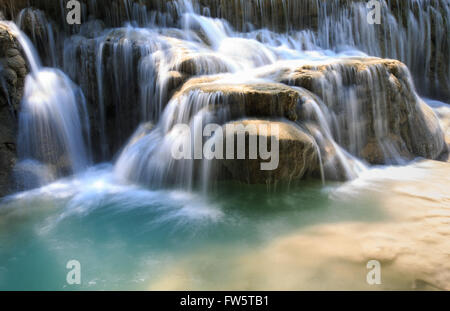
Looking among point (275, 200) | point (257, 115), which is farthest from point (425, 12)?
point (275, 200)

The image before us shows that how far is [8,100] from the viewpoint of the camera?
616cm

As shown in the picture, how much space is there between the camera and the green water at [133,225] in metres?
3.51

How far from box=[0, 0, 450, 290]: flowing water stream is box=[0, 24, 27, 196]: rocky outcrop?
19cm

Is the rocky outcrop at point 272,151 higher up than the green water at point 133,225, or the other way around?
the rocky outcrop at point 272,151

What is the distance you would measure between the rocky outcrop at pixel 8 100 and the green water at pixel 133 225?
0.66m

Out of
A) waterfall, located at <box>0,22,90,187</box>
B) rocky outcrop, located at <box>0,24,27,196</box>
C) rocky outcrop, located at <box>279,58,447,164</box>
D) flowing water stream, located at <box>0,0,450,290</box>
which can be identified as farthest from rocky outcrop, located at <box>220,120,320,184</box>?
rocky outcrop, located at <box>0,24,27,196</box>

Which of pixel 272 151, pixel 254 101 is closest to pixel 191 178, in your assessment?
pixel 272 151

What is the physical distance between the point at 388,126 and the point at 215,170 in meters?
4.61

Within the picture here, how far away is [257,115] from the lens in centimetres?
575

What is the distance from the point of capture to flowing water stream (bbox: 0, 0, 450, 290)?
3.47m

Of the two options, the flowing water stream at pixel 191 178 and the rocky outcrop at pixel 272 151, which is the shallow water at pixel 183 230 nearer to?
the flowing water stream at pixel 191 178

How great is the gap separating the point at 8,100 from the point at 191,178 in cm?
414

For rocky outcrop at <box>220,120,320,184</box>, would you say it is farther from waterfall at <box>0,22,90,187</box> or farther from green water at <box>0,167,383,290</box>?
waterfall at <box>0,22,90,187</box>

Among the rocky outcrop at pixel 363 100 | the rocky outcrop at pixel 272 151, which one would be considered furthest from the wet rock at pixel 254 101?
the rocky outcrop at pixel 363 100
